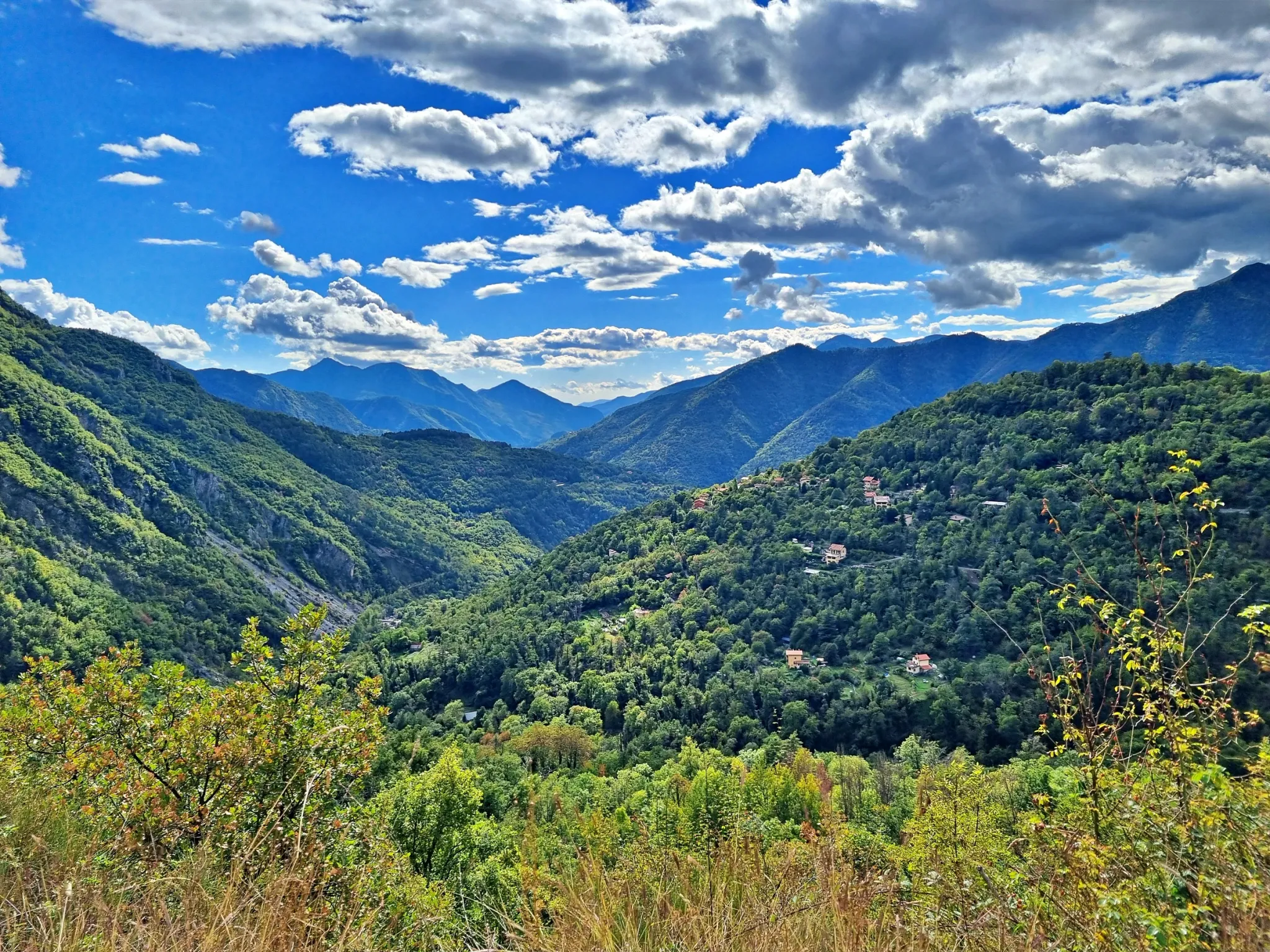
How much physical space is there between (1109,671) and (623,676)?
2494 inches

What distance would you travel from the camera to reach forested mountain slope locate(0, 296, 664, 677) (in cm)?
8769

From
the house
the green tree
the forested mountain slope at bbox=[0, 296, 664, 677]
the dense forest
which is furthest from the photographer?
the forested mountain slope at bbox=[0, 296, 664, 677]

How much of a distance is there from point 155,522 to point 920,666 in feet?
466

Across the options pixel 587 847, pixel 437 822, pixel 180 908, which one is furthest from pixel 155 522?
pixel 587 847

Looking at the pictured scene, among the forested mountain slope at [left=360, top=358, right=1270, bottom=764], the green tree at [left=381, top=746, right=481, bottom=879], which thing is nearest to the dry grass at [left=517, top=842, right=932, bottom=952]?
the green tree at [left=381, top=746, right=481, bottom=879]

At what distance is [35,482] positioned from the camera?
104 metres

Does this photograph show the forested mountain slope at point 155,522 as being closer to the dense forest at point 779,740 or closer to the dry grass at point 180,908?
the dense forest at point 779,740

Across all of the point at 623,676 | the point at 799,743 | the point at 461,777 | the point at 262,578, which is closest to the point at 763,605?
the point at 623,676

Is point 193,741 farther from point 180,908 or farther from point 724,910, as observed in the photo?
point 724,910

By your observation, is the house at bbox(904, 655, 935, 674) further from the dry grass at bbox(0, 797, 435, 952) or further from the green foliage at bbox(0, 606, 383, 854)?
the dry grass at bbox(0, 797, 435, 952)

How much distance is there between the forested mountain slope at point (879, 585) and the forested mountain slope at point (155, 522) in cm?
3813

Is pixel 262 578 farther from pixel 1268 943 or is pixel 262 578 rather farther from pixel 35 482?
pixel 1268 943

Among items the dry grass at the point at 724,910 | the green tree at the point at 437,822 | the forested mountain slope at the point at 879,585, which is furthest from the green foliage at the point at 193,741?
the forested mountain slope at the point at 879,585

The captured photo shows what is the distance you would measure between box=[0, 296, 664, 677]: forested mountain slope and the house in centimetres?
9362
